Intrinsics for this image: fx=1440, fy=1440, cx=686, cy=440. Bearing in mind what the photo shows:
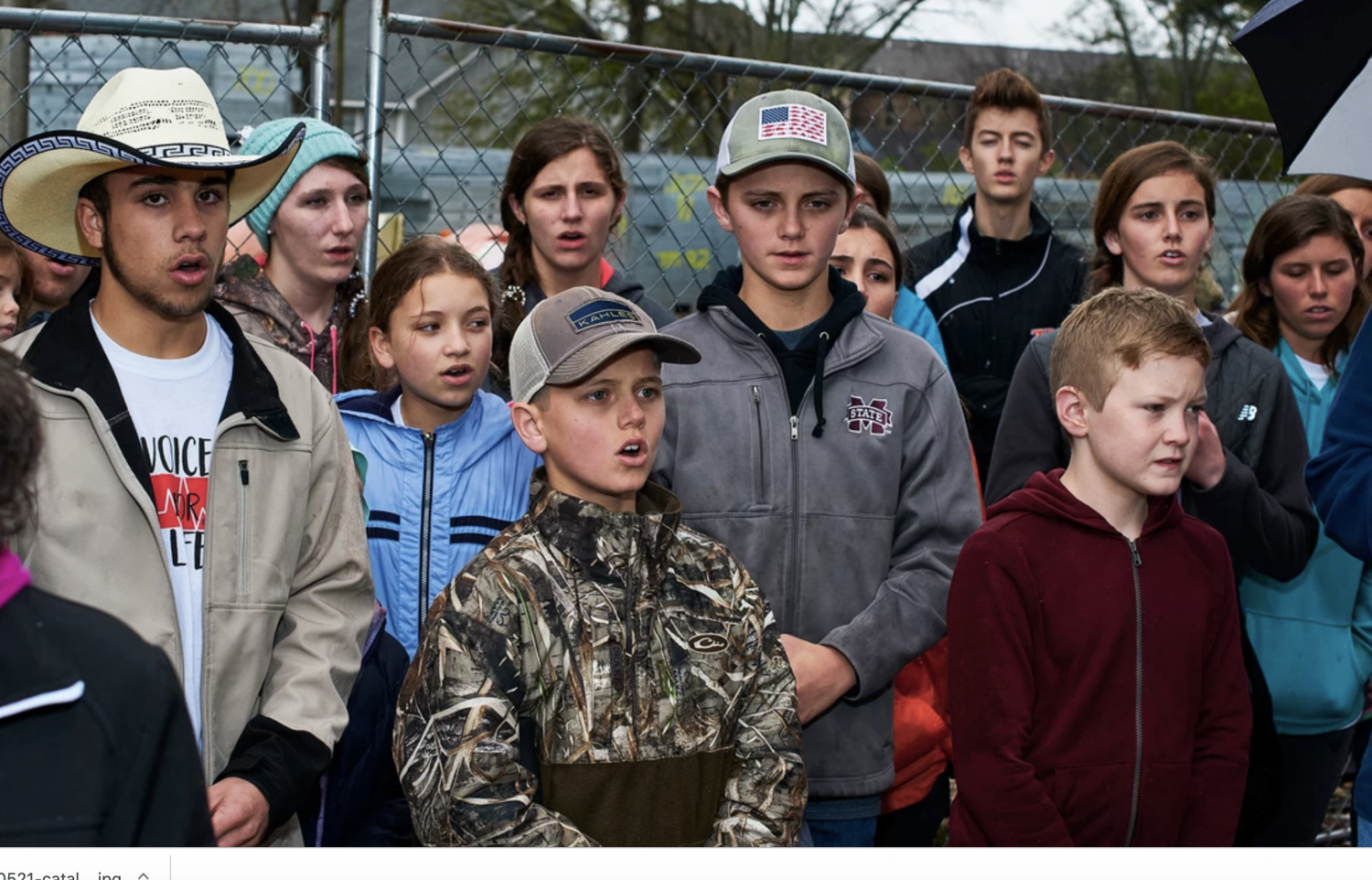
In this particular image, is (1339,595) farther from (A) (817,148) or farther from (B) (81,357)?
(B) (81,357)

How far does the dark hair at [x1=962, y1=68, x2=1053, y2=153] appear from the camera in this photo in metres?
5.02

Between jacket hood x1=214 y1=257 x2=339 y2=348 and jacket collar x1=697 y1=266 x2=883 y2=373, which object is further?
jacket hood x1=214 y1=257 x2=339 y2=348

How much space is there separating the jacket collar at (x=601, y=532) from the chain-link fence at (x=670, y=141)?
173cm

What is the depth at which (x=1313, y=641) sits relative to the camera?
3.77 meters

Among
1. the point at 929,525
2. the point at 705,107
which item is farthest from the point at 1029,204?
the point at 705,107

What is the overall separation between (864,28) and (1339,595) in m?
18.3

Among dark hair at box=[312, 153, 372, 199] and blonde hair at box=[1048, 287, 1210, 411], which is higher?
dark hair at box=[312, 153, 372, 199]

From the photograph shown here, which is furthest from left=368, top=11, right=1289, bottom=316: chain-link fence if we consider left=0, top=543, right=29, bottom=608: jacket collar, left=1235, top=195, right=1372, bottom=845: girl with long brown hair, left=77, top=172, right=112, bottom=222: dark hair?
left=0, top=543, right=29, bottom=608: jacket collar

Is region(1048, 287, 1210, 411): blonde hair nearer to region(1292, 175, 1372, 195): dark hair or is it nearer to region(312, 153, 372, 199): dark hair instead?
region(312, 153, 372, 199): dark hair

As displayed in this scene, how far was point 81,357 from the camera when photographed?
8.48ft

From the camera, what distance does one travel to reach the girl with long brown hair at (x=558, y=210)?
4012mm

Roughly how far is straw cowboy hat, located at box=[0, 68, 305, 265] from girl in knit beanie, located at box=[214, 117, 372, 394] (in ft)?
2.85

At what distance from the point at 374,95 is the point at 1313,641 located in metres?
2.93

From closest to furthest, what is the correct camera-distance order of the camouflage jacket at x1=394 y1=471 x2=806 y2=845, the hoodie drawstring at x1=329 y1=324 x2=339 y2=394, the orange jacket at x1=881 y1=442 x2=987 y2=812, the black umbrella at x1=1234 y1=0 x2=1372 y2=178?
the camouflage jacket at x1=394 y1=471 x2=806 y2=845 → the black umbrella at x1=1234 y1=0 x2=1372 y2=178 → the orange jacket at x1=881 y1=442 x2=987 y2=812 → the hoodie drawstring at x1=329 y1=324 x2=339 y2=394
